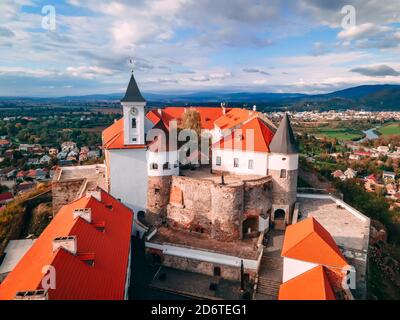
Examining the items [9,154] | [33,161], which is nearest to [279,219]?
[33,161]

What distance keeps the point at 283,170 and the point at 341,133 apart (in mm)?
118791

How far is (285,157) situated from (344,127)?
444ft

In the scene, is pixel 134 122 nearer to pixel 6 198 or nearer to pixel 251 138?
pixel 251 138

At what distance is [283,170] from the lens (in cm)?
2648

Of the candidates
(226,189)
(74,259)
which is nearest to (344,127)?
(226,189)

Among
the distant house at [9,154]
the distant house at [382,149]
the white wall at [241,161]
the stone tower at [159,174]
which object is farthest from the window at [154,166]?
the distant house at [382,149]

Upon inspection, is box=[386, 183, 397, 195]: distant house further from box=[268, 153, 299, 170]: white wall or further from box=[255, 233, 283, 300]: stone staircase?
box=[255, 233, 283, 300]: stone staircase

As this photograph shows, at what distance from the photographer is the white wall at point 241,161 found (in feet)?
89.0

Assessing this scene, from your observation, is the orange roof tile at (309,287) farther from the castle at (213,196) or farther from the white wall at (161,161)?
the white wall at (161,161)

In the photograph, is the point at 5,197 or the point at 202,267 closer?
the point at 202,267

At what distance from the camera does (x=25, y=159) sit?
255 ft

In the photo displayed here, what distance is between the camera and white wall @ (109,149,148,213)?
26.6 meters

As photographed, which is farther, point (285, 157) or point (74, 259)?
point (285, 157)
